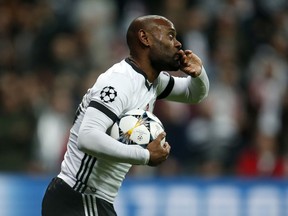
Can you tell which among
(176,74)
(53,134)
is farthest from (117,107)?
(176,74)

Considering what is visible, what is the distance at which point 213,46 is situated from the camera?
10.8m

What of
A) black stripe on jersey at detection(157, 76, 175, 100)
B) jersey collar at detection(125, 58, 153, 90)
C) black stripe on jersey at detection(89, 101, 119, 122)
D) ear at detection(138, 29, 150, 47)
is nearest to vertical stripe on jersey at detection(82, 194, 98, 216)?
black stripe on jersey at detection(89, 101, 119, 122)

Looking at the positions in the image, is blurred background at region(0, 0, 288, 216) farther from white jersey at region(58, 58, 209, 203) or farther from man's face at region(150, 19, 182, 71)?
man's face at region(150, 19, 182, 71)

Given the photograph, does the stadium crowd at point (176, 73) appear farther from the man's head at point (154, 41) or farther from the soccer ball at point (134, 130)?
the soccer ball at point (134, 130)

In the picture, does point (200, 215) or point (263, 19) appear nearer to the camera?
point (200, 215)

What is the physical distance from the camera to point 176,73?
31.9 feet

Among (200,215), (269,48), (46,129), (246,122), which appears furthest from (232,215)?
(269,48)

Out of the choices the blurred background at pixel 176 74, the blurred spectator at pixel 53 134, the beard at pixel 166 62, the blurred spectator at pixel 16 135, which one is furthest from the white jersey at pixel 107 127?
the blurred spectator at pixel 16 135

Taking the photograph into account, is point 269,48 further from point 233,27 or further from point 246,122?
point 246,122

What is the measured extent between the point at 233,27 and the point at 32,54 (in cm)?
256

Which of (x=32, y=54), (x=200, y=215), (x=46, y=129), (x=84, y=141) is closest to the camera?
(x=84, y=141)

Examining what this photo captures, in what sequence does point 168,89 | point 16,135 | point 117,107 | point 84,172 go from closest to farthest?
point 117,107 < point 84,172 < point 168,89 < point 16,135

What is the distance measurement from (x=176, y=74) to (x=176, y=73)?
0.02 meters

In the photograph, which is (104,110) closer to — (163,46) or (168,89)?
(163,46)
